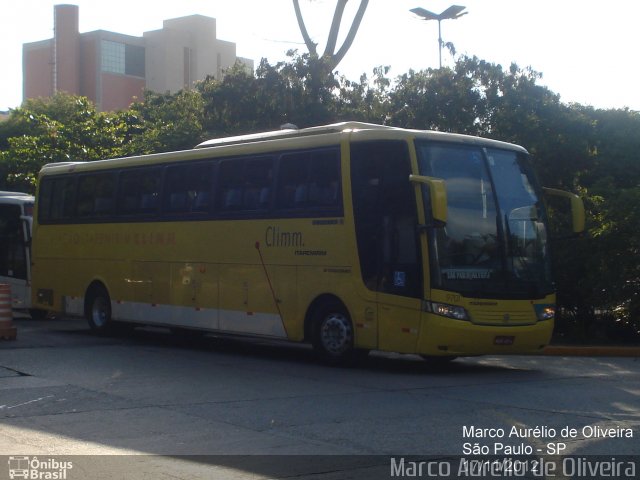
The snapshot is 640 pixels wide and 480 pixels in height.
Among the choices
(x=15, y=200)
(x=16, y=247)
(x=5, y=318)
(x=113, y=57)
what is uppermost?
(x=113, y=57)

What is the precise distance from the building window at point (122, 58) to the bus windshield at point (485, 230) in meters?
70.7

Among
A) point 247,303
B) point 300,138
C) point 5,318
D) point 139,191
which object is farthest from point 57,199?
point 300,138

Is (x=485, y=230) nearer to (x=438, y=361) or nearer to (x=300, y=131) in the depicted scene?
(x=438, y=361)

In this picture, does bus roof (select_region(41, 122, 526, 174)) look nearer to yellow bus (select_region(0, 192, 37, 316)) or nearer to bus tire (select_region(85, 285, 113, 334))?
bus tire (select_region(85, 285, 113, 334))

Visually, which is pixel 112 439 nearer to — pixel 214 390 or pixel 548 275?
pixel 214 390

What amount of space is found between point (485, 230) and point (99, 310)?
32.4 feet

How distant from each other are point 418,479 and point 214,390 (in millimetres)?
5347

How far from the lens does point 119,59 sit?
82.2 m

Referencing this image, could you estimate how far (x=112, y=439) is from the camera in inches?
356

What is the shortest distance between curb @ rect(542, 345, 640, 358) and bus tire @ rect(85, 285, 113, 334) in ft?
30.1

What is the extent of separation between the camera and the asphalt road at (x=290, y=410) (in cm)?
828

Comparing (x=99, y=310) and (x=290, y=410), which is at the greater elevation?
(x=99, y=310)

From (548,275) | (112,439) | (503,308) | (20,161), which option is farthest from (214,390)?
(20,161)

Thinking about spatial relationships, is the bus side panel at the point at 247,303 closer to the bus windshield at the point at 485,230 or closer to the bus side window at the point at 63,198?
the bus windshield at the point at 485,230
